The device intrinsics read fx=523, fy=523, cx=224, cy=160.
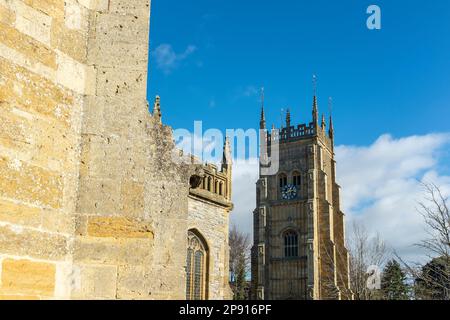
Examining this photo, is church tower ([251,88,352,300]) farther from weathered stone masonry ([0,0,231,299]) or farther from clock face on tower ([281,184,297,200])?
weathered stone masonry ([0,0,231,299])

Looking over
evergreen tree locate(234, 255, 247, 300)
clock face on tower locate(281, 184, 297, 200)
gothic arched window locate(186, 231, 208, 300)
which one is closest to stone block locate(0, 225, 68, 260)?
gothic arched window locate(186, 231, 208, 300)

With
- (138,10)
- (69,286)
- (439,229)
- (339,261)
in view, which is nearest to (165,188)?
(69,286)

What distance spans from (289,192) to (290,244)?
557 centimetres

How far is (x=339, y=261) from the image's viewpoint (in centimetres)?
5066

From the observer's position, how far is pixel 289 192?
5553 cm

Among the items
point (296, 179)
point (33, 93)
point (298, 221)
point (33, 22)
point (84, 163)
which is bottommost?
point (84, 163)

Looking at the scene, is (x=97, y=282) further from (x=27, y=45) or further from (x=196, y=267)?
(x=196, y=267)

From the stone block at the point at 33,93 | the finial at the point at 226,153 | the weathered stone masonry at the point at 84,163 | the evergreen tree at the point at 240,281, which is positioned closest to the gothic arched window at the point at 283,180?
the evergreen tree at the point at 240,281

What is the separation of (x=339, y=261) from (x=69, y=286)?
5009 centimetres

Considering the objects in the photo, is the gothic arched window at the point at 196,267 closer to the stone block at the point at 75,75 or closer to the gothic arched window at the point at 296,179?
the stone block at the point at 75,75

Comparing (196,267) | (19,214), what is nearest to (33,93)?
(19,214)

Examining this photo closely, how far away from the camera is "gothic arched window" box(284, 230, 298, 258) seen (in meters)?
52.9

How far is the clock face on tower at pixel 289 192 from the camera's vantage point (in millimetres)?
55094
